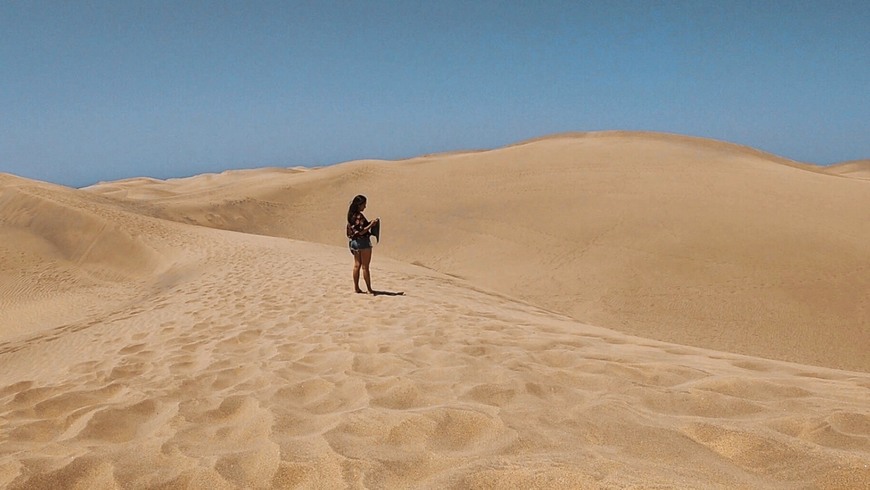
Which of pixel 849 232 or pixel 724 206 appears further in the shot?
pixel 724 206

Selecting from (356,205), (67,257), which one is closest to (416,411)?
(356,205)

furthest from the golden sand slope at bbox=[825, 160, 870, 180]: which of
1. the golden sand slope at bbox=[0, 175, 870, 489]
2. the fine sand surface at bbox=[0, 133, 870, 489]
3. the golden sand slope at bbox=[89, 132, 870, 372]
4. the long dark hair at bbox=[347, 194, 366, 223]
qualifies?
the golden sand slope at bbox=[0, 175, 870, 489]

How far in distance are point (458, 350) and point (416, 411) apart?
4.30ft

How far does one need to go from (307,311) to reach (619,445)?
463cm

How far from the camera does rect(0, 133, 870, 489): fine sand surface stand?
2.13 meters

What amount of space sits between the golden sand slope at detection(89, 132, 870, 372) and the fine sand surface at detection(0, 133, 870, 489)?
0.09 meters

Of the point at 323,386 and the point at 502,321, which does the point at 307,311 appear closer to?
the point at 502,321

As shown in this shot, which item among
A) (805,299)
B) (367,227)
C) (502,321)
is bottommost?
(805,299)

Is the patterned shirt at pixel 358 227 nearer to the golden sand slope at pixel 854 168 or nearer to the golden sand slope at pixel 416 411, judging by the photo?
the golden sand slope at pixel 416 411

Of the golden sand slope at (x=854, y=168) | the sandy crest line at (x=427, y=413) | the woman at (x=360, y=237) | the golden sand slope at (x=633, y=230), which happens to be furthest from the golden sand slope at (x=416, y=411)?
the golden sand slope at (x=854, y=168)

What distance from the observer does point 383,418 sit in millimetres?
2629

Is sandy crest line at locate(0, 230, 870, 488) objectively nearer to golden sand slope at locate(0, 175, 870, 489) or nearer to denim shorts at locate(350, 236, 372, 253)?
golden sand slope at locate(0, 175, 870, 489)

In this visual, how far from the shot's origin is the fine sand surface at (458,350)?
6.98 feet

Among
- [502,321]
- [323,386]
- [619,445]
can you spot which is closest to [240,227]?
[502,321]
